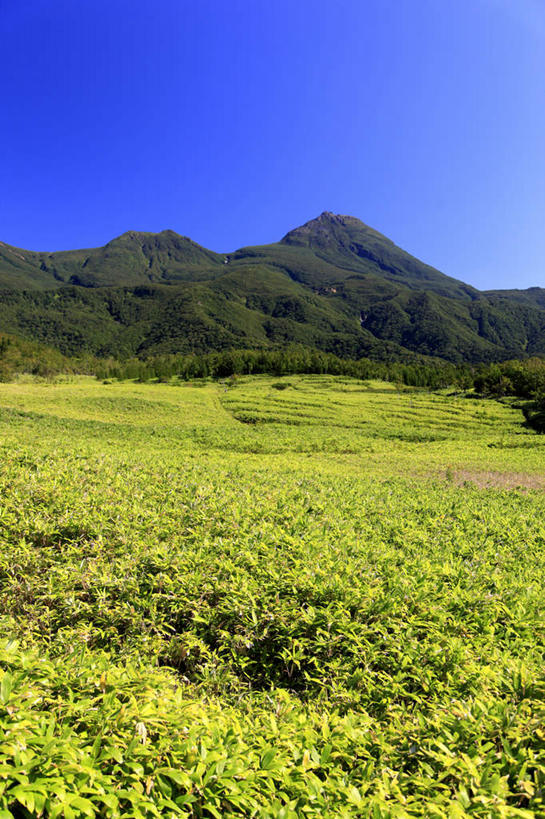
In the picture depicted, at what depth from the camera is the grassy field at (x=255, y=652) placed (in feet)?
7.53

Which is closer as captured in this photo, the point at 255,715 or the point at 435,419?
the point at 255,715

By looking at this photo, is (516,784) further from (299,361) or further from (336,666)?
(299,361)

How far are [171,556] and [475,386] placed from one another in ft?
346

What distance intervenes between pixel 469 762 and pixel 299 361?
13489cm

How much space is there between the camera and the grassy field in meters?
2.29

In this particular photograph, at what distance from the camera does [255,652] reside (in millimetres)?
4203

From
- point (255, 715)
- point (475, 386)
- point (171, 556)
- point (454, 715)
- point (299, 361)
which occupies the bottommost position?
point (255, 715)

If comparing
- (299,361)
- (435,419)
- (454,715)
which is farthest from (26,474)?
(299,361)

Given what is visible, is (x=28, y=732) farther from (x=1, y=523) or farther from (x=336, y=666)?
(x=1, y=523)

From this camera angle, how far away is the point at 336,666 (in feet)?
12.6

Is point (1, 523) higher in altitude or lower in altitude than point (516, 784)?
higher

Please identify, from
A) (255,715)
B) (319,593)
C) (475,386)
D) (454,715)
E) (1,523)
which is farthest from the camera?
(475,386)

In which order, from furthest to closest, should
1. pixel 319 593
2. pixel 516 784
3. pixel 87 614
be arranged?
pixel 319 593, pixel 87 614, pixel 516 784

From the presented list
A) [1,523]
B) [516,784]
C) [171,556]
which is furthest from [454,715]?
[1,523]
